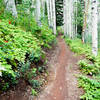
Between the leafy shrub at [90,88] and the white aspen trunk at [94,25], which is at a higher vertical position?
the white aspen trunk at [94,25]

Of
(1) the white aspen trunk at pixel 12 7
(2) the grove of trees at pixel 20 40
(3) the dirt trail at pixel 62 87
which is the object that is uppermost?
(1) the white aspen trunk at pixel 12 7

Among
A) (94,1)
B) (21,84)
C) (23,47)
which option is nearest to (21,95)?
(21,84)

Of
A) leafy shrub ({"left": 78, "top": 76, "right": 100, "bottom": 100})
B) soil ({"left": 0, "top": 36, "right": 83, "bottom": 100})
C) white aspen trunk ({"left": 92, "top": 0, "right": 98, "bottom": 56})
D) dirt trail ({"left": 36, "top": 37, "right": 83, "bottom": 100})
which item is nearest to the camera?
soil ({"left": 0, "top": 36, "right": 83, "bottom": 100})

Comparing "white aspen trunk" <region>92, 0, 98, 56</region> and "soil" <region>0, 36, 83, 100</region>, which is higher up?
"white aspen trunk" <region>92, 0, 98, 56</region>

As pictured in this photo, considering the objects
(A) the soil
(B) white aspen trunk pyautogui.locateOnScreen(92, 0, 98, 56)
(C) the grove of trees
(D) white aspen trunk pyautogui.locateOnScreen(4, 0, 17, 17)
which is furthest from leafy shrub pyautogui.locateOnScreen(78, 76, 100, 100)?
(D) white aspen trunk pyautogui.locateOnScreen(4, 0, 17, 17)

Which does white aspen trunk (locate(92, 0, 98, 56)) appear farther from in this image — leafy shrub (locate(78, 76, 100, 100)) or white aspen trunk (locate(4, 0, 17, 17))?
white aspen trunk (locate(4, 0, 17, 17))

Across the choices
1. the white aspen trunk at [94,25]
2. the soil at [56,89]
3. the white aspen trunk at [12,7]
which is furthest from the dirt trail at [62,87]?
the white aspen trunk at [12,7]

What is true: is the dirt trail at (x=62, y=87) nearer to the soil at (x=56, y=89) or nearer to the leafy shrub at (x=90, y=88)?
the soil at (x=56, y=89)

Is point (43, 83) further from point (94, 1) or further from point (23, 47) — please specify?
point (94, 1)

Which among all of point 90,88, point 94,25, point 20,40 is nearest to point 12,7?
point 20,40

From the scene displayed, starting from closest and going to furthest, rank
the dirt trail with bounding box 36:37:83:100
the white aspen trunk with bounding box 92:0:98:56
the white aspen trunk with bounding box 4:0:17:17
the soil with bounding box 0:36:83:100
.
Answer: the soil with bounding box 0:36:83:100 < the dirt trail with bounding box 36:37:83:100 < the white aspen trunk with bounding box 92:0:98:56 < the white aspen trunk with bounding box 4:0:17:17

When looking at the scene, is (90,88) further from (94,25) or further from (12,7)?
(12,7)

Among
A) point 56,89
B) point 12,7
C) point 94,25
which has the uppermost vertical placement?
point 12,7

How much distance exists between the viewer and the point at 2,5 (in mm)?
8477
